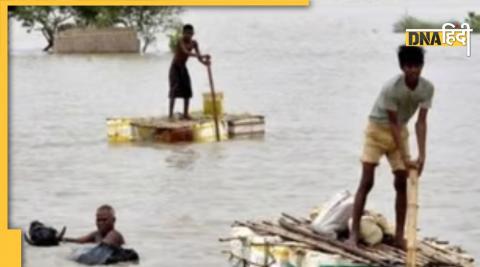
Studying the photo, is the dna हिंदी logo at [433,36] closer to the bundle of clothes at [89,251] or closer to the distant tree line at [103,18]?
the bundle of clothes at [89,251]

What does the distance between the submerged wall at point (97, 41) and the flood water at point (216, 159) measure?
560cm

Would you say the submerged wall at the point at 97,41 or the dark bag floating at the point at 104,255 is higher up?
the dark bag floating at the point at 104,255

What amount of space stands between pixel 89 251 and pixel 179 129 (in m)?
5.35

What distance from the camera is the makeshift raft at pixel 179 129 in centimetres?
1417

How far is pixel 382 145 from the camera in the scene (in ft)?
23.3

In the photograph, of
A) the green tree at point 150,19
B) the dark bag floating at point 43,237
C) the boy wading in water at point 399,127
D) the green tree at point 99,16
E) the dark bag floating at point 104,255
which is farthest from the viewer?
the green tree at point 150,19

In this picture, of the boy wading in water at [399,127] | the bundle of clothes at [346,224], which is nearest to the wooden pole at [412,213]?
the boy wading in water at [399,127]

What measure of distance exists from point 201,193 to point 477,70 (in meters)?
19.6

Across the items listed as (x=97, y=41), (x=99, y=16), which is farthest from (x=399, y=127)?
(x=97, y=41)

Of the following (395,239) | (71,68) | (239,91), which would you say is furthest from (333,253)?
(71,68)

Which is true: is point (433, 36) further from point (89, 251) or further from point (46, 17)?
point (46, 17)

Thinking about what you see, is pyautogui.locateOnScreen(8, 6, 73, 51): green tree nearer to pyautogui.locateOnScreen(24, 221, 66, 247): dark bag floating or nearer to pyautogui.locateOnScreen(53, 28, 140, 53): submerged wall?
pyautogui.locateOnScreen(53, 28, 140, 53): submerged wall

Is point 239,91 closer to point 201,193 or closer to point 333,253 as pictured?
point 201,193

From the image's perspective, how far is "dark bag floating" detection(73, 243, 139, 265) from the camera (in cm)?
866
